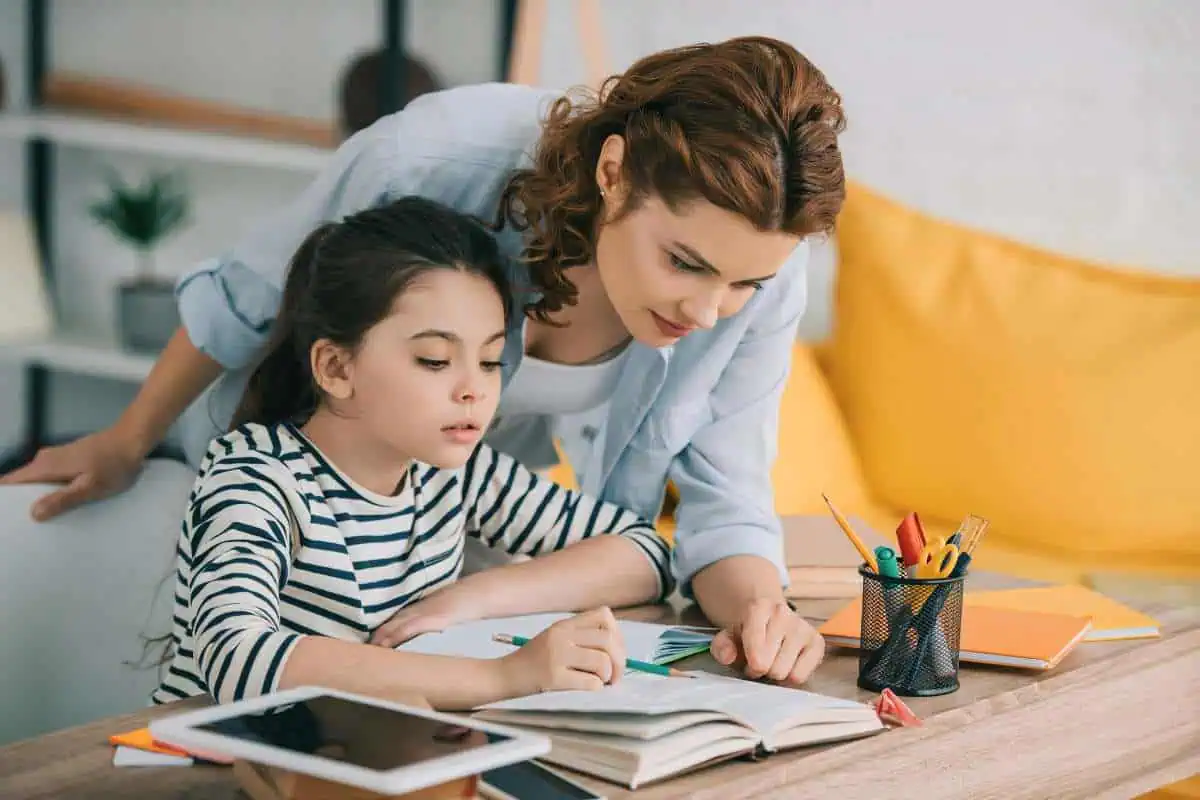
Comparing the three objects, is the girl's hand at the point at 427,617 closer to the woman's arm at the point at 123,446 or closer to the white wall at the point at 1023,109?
the woman's arm at the point at 123,446

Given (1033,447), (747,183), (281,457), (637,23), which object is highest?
(637,23)

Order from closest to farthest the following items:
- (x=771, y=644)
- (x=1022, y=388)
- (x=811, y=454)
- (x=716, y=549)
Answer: (x=771, y=644) < (x=716, y=549) < (x=1022, y=388) < (x=811, y=454)

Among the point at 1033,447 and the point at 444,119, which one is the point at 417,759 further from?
the point at 1033,447

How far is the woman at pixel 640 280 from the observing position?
128 cm

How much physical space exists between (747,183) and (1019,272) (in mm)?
1272

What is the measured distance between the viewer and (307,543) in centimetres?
125

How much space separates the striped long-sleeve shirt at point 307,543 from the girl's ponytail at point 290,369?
6cm

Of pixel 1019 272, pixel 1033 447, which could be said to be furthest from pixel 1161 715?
pixel 1019 272

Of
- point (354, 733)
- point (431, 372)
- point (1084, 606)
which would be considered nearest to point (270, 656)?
point (354, 733)

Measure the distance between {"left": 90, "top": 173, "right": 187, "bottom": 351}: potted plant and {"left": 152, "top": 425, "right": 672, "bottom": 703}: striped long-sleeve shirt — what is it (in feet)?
6.74

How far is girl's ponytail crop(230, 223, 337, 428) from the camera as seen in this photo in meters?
1.36

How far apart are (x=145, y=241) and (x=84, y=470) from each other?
2.08 meters

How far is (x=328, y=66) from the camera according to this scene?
3.45m

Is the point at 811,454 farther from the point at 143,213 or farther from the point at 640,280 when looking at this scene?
the point at 143,213
